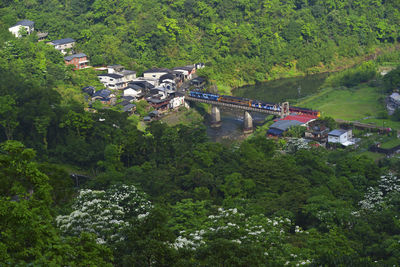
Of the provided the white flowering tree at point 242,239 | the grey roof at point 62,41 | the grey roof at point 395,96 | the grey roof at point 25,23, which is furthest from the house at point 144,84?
the white flowering tree at point 242,239

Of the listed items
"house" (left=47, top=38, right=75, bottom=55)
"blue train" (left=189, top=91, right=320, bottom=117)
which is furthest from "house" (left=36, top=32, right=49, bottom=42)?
"blue train" (left=189, top=91, right=320, bottom=117)

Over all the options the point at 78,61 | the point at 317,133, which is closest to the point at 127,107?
the point at 78,61

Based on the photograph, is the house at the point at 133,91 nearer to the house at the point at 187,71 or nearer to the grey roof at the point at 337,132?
the house at the point at 187,71

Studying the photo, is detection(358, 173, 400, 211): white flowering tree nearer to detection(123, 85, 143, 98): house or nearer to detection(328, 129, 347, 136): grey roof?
detection(328, 129, 347, 136): grey roof

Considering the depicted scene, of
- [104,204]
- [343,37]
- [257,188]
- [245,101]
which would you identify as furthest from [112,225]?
[343,37]

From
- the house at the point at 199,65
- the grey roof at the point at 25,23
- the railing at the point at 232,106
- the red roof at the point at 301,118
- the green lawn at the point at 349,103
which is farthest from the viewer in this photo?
the house at the point at 199,65

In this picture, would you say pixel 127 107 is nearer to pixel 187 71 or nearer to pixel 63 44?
pixel 187 71
